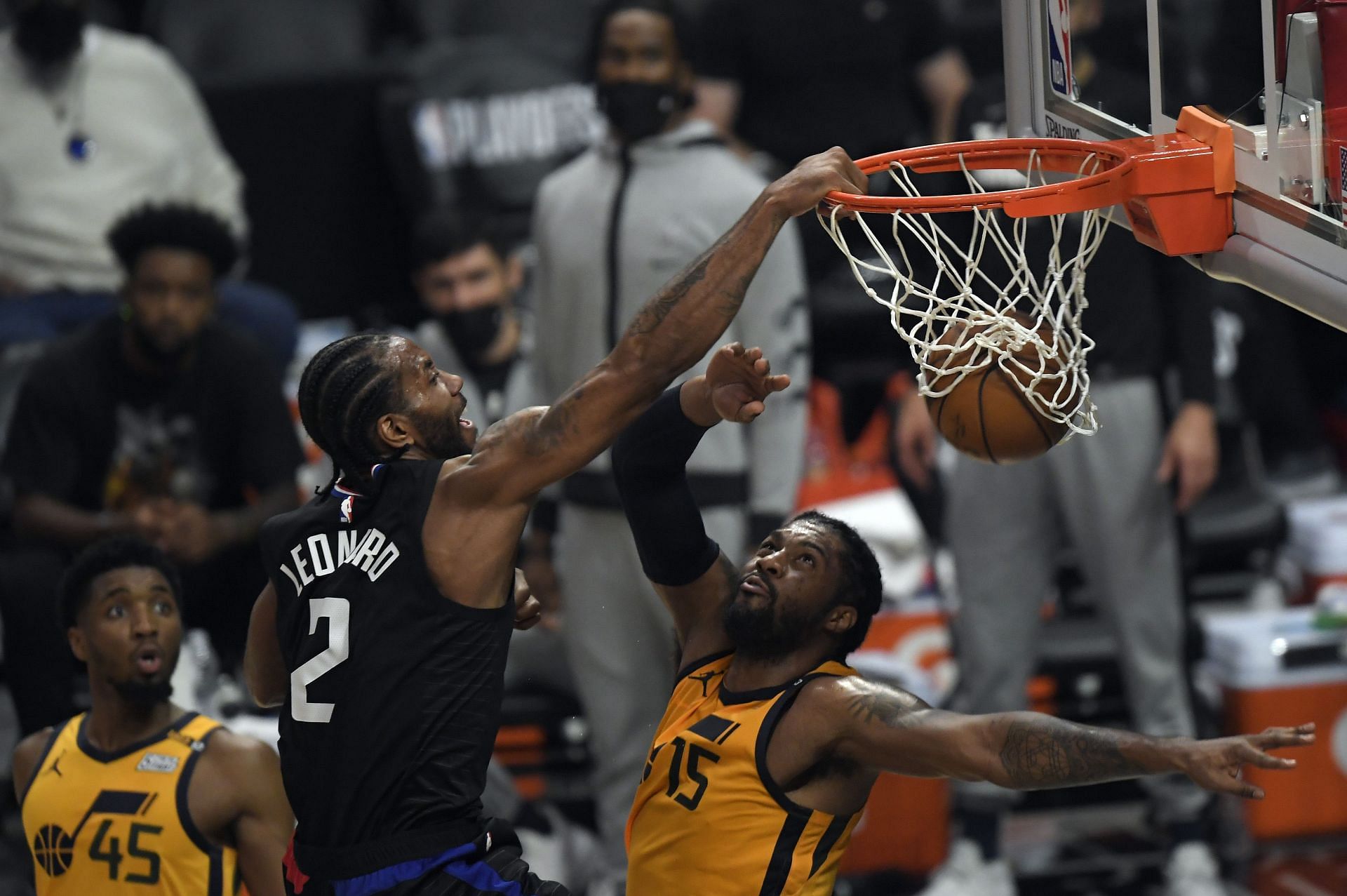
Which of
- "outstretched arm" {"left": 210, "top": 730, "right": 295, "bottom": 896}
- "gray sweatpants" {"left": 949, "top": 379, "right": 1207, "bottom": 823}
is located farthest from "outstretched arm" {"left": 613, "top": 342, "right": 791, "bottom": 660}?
"gray sweatpants" {"left": 949, "top": 379, "right": 1207, "bottom": 823}

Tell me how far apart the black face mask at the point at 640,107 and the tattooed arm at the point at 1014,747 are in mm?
2805

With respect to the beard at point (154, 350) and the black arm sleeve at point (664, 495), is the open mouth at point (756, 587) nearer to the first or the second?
the black arm sleeve at point (664, 495)

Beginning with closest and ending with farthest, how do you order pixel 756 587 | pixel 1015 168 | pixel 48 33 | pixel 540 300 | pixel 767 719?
pixel 767 719 → pixel 756 587 → pixel 1015 168 → pixel 540 300 → pixel 48 33

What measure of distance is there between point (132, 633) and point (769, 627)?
1600 millimetres

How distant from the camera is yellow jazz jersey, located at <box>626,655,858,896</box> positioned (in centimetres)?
389

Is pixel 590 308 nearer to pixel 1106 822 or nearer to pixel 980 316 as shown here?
pixel 980 316

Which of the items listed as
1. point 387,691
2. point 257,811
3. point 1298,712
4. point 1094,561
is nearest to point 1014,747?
point 387,691

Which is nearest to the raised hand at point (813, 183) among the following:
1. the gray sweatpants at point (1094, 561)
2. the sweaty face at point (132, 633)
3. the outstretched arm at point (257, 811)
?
the outstretched arm at point (257, 811)

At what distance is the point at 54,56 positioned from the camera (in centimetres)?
794

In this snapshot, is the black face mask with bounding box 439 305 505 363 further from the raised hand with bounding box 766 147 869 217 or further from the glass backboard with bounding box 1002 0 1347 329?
the raised hand with bounding box 766 147 869 217

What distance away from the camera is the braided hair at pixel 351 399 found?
12.2 feet

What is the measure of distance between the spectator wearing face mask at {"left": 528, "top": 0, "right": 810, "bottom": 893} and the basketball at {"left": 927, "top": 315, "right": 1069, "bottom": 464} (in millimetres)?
1731

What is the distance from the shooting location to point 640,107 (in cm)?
623

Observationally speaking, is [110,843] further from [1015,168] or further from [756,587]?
[1015,168]
